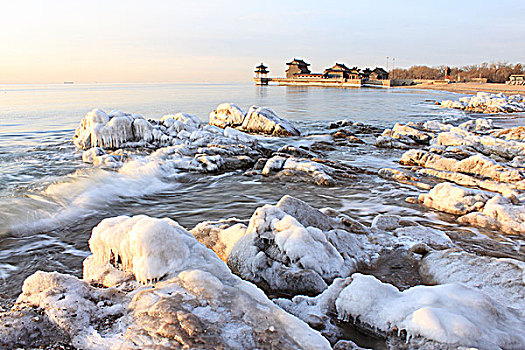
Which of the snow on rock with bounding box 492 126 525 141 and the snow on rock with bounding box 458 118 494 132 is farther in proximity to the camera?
the snow on rock with bounding box 458 118 494 132

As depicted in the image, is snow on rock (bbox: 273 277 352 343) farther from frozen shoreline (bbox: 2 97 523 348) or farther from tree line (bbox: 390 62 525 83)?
tree line (bbox: 390 62 525 83)

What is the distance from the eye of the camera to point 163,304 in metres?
2.44

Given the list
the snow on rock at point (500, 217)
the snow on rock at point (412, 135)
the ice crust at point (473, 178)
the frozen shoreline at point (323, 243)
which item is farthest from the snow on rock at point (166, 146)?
the snow on rock at point (500, 217)

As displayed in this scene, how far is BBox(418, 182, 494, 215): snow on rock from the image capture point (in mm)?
6219

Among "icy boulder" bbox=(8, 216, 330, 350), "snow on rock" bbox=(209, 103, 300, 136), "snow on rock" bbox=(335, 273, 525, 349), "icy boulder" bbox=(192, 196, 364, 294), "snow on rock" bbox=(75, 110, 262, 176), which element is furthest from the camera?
"snow on rock" bbox=(209, 103, 300, 136)

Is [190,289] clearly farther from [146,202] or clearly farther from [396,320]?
[146,202]

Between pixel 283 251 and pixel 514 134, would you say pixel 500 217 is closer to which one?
pixel 283 251

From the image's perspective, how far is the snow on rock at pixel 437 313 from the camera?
7.83ft

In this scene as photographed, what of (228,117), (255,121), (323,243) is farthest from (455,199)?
(228,117)

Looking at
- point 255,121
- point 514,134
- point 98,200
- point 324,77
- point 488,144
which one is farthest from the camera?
point 324,77

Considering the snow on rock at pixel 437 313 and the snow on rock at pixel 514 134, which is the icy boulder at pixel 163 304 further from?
the snow on rock at pixel 514 134

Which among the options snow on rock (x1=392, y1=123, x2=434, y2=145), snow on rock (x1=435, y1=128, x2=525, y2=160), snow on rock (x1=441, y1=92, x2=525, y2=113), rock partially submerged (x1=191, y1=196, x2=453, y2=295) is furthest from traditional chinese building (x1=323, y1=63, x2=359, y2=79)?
rock partially submerged (x1=191, y1=196, x2=453, y2=295)

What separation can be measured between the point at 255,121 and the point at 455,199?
12.0m

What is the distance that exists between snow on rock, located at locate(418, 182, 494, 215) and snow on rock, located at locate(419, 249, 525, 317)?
2470 millimetres
